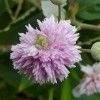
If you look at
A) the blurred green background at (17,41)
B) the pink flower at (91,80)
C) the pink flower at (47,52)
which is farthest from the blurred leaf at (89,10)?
the pink flower at (47,52)

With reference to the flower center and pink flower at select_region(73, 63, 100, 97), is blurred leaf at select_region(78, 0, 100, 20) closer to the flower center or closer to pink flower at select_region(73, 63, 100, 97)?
pink flower at select_region(73, 63, 100, 97)

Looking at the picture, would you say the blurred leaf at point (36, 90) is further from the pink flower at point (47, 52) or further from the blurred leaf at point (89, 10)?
the pink flower at point (47, 52)

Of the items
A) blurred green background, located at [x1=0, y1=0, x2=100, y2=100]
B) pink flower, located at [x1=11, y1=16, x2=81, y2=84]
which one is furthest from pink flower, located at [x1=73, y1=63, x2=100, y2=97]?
pink flower, located at [x1=11, y1=16, x2=81, y2=84]

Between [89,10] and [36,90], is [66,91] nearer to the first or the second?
[36,90]

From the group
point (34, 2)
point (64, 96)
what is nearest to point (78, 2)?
point (34, 2)

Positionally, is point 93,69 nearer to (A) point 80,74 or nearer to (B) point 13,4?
(A) point 80,74

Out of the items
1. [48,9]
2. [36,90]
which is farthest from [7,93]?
[48,9]
